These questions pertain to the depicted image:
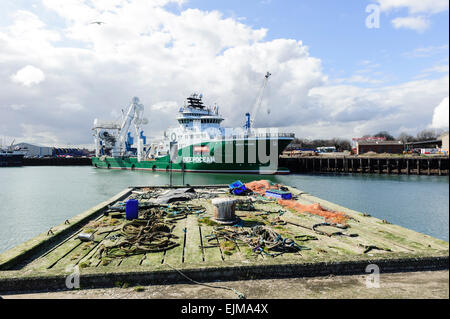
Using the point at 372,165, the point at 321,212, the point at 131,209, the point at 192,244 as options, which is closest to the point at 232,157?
the point at 372,165

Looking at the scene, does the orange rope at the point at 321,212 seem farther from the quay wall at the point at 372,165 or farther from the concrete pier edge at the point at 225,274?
the quay wall at the point at 372,165

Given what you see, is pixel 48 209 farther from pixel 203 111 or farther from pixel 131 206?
pixel 203 111

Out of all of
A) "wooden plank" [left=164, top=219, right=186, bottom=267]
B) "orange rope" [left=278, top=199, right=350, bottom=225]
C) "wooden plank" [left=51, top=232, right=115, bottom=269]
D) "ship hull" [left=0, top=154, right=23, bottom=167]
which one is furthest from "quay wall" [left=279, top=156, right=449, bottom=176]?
"ship hull" [left=0, top=154, right=23, bottom=167]

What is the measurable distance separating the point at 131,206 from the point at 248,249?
449cm

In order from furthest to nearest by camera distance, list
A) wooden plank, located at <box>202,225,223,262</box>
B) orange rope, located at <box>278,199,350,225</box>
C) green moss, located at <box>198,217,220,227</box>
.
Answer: orange rope, located at <box>278,199,350,225</box>
green moss, located at <box>198,217,220,227</box>
wooden plank, located at <box>202,225,223,262</box>

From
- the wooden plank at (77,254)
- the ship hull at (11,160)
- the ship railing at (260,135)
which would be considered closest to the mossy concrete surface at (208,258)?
the wooden plank at (77,254)

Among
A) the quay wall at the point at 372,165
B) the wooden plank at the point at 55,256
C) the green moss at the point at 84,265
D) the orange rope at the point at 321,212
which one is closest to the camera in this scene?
the green moss at the point at 84,265

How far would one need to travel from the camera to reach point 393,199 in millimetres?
22406

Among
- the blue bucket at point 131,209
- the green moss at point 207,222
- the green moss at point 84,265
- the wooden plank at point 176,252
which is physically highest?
the blue bucket at point 131,209

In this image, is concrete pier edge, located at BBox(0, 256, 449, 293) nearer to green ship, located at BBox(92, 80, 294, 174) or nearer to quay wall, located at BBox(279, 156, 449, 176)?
green ship, located at BBox(92, 80, 294, 174)
